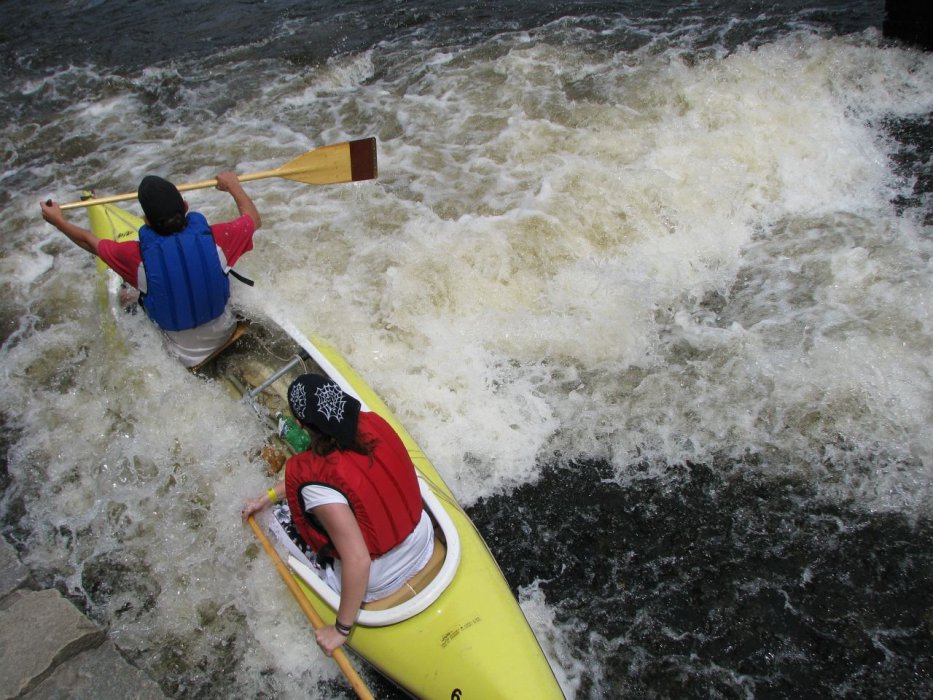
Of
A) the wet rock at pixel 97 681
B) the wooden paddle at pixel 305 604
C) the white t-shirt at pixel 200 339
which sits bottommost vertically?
the wet rock at pixel 97 681

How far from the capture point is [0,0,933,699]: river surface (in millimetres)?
3301

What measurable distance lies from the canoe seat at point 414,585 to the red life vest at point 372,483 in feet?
1.19

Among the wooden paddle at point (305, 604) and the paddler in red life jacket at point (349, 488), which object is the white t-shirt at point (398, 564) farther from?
the wooden paddle at point (305, 604)

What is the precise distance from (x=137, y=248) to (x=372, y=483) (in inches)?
78.5

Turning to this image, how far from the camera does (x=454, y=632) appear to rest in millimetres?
2758

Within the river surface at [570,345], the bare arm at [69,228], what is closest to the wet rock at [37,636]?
the river surface at [570,345]

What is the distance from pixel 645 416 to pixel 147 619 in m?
3.01

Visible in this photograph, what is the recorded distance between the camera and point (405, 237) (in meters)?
5.50

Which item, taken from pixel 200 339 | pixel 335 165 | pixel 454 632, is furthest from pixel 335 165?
pixel 454 632

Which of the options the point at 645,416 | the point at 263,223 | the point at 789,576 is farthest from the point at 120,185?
the point at 789,576

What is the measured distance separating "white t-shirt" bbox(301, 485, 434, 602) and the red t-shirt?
1764 millimetres

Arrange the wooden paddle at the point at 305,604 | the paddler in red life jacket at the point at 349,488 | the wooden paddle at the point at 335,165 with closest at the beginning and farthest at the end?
the paddler in red life jacket at the point at 349,488 < the wooden paddle at the point at 305,604 < the wooden paddle at the point at 335,165

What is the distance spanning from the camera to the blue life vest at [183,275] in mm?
3342

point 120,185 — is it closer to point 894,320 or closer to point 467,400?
point 467,400
